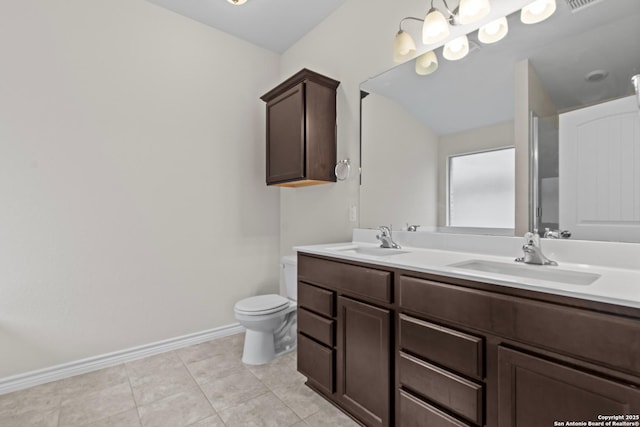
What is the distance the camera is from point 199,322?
261 centimetres

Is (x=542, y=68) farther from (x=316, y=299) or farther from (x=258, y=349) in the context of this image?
(x=258, y=349)

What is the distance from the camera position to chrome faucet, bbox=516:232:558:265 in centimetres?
125

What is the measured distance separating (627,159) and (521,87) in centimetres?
54

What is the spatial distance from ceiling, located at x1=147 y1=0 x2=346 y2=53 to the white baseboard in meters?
2.68

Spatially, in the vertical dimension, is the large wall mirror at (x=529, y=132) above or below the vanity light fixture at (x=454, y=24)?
below

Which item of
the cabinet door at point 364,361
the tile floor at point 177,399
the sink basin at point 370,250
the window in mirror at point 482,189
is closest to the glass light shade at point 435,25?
the window in mirror at point 482,189

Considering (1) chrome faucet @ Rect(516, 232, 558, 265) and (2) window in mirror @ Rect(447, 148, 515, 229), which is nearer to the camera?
(1) chrome faucet @ Rect(516, 232, 558, 265)

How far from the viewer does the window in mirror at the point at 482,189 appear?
4.87ft

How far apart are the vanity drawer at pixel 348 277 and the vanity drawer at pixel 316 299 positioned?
0.04 meters

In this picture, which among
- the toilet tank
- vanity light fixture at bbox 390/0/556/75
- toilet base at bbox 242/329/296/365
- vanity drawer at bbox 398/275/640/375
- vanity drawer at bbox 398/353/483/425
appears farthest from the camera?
the toilet tank

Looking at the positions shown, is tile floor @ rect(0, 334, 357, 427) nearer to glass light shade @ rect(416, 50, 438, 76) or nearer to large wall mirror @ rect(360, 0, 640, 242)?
large wall mirror @ rect(360, 0, 640, 242)

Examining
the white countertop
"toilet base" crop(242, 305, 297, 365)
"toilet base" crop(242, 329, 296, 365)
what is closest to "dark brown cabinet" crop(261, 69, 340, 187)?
the white countertop

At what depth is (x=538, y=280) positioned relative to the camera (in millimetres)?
977

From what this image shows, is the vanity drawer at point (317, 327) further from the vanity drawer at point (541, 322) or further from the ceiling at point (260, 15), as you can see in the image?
the ceiling at point (260, 15)
